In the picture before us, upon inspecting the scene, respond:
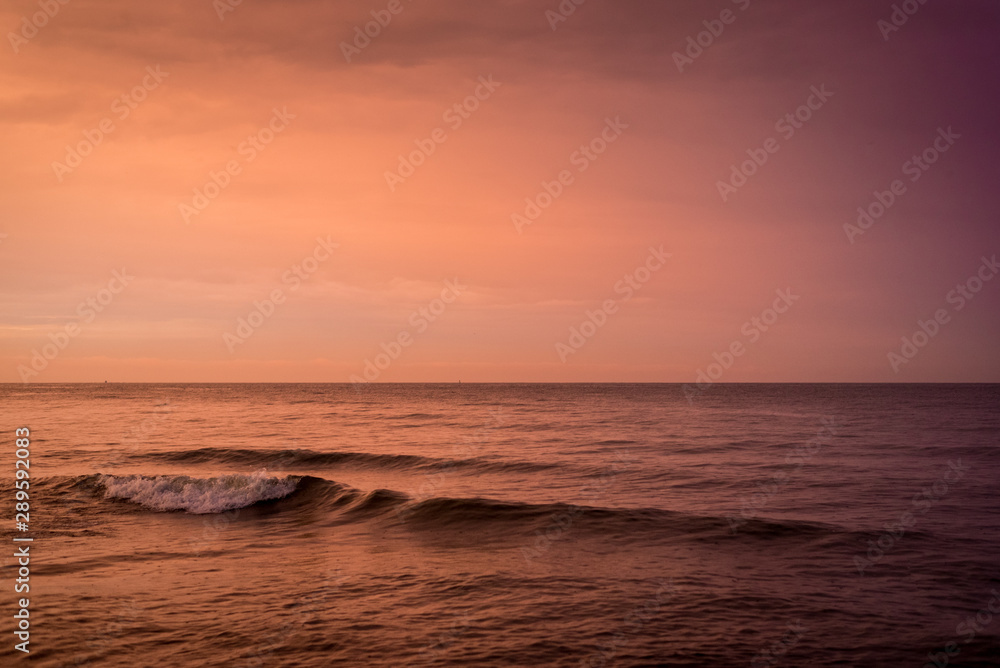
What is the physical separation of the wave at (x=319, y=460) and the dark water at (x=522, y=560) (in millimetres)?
305

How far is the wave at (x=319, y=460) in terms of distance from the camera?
31891mm

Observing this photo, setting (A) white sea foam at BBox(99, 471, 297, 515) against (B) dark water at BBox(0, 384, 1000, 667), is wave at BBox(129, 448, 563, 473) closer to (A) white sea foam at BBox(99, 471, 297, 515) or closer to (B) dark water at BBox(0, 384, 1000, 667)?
(B) dark water at BBox(0, 384, 1000, 667)

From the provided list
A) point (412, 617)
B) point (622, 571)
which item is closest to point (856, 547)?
point (622, 571)

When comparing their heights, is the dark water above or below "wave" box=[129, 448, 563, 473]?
below

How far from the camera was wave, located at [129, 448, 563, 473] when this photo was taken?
31.9m

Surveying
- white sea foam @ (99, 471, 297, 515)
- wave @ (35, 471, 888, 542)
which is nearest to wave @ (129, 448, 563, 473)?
wave @ (35, 471, 888, 542)

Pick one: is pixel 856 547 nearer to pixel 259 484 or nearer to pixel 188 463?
pixel 259 484

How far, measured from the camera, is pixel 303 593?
494 inches

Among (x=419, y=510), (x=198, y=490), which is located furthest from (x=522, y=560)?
(x=198, y=490)

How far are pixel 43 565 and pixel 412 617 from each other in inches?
365

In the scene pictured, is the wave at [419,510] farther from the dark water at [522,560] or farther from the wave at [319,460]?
the wave at [319,460]

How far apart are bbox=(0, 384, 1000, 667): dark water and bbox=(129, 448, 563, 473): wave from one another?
1.00ft

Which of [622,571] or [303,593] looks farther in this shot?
[622,571]

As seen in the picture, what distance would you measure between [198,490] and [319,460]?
10.9 meters
